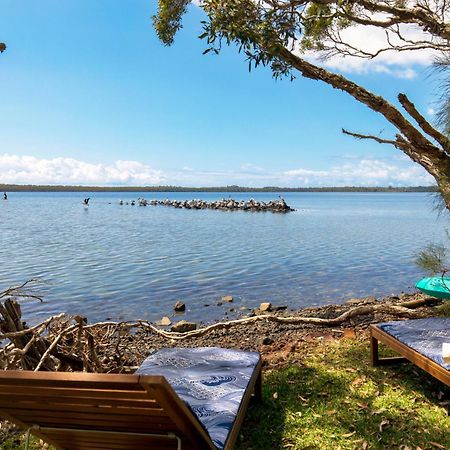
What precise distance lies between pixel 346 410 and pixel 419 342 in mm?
1006

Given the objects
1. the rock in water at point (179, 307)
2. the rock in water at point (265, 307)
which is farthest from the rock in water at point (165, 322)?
the rock in water at point (265, 307)

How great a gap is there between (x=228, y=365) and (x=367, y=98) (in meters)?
4.42

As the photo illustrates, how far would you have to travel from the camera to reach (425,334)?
4.68 meters

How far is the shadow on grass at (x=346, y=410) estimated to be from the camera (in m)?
3.71

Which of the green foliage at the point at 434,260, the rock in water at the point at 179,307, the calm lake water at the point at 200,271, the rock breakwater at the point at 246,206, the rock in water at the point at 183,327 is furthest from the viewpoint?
the rock breakwater at the point at 246,206

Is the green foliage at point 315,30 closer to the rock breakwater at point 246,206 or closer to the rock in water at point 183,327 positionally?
the rock in water at point 183,327

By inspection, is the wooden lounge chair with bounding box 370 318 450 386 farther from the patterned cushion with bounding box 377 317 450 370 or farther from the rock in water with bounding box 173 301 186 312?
the rock in water with bounding box 173 301 186 312

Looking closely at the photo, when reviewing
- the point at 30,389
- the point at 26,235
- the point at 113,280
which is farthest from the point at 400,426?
the point at 26,235

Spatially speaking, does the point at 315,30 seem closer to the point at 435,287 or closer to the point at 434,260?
the point at 434,260

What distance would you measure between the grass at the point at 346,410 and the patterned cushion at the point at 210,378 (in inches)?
20.9

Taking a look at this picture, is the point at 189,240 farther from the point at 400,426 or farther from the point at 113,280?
the point at 400,426

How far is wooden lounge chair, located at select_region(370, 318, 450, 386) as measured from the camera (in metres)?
3.98

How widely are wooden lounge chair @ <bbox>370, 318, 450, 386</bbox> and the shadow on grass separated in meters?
0.35

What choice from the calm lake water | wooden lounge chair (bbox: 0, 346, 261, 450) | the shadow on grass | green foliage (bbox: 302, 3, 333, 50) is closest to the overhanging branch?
the calm lake water
